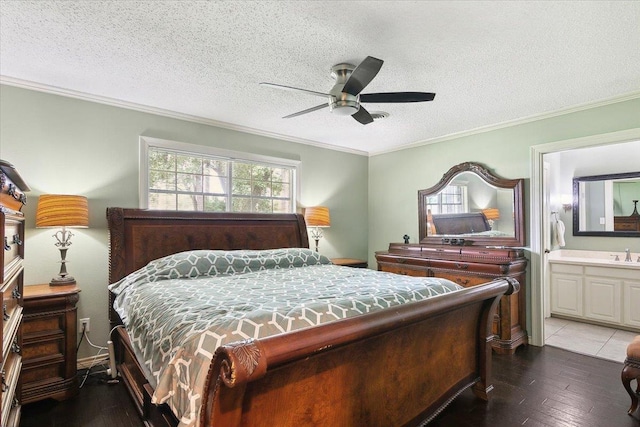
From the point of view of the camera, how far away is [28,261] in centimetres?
296

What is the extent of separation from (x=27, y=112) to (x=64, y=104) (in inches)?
11.6

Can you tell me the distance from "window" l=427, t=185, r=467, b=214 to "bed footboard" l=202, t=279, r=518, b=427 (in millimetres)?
2153

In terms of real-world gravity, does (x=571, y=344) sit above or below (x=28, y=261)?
below

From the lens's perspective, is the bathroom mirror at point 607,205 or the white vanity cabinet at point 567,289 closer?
the white vanity cabinet at point 567,289

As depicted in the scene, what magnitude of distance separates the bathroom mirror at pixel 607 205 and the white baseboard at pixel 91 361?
652 centimetres

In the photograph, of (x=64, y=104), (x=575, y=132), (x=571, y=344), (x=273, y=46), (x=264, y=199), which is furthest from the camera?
(x=264, y=199)

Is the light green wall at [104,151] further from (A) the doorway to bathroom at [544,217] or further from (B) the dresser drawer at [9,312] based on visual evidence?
(B) the dresser drawer at [9,312]

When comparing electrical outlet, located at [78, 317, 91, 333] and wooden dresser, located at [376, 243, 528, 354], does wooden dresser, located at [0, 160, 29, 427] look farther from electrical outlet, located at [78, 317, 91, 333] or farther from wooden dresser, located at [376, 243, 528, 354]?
wooden dresser, located at [376, 243, 528, 354]

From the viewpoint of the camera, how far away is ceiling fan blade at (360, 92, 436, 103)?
244 cm

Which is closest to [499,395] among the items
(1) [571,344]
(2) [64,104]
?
(1) [571,344]

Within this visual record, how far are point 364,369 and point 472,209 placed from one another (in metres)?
3.41

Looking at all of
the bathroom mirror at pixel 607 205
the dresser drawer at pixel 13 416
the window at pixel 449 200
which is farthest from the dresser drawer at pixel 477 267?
the dresser drawer at pixel 13 416

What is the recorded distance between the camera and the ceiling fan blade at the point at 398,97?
2.44 m

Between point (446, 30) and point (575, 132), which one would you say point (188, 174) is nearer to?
point (446, 30)
